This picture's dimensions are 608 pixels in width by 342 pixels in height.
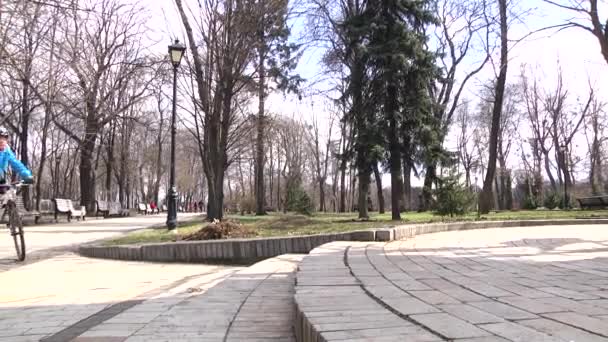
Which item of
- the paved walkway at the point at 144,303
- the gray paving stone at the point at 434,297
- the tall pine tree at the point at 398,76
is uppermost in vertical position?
the tall pine tree at the point at 398,76

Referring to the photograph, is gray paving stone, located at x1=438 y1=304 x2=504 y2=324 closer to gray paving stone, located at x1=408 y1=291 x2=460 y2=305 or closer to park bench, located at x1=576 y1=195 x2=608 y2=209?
gray paving stone, located at x1=408 y1=291 x2=460 y2=305

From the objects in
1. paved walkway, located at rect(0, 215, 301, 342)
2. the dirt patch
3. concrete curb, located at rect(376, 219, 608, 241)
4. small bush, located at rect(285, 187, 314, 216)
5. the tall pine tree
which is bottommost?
paved walkway, located at rect(0, 215, 301, 342)

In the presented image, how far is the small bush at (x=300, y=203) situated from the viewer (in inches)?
1072

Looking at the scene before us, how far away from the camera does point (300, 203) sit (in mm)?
27438

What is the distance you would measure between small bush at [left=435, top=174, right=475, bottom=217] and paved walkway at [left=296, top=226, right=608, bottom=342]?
32.0ft

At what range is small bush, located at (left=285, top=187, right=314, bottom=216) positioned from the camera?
89.3 ft

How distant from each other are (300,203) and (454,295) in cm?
2364

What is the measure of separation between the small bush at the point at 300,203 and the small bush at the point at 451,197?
33.6ft

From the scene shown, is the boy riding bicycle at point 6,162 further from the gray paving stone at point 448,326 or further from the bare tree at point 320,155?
the bare tree at point 320,155

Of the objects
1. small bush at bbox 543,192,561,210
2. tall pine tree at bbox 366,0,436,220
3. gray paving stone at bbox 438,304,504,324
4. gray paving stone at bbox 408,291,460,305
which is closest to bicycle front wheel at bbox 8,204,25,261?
gray paving stone at bbox 408,291,460,305

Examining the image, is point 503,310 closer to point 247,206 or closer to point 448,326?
point 448,326

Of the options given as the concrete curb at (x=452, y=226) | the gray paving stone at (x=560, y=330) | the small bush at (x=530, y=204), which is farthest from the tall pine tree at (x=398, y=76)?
the small bush at (x=530, y=204)

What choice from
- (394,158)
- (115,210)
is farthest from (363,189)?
(115,210)

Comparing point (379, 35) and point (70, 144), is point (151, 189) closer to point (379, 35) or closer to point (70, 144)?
point (70, 144)
